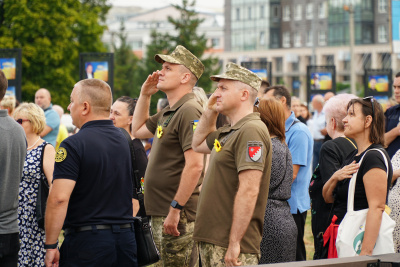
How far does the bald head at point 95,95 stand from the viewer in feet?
16.6

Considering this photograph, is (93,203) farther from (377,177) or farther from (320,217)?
(320,217)

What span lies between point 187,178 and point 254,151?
3.72ft

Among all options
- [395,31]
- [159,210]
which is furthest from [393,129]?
[395,31]

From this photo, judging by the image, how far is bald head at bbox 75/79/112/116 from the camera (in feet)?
16.6

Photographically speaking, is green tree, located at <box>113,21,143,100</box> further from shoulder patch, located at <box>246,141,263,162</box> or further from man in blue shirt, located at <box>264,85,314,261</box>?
shoulder patch, located at <box>246,141,263,162</box>

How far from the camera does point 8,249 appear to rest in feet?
16.8

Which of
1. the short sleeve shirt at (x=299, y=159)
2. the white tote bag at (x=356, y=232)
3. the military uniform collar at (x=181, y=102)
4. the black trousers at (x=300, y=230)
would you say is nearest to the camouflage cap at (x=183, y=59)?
the military uniform collar at (x=181, y=102)

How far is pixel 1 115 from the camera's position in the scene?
16.7 ft

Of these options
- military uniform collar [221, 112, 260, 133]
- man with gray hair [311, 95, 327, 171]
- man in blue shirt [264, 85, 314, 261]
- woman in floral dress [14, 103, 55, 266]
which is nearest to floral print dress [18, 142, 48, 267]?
woman in floral dress [14, 103, 55, 266]

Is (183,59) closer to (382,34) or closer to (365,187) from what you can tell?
(365,187)

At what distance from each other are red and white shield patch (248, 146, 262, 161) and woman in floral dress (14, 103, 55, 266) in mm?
2411

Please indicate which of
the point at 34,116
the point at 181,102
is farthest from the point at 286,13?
the point at 181,102

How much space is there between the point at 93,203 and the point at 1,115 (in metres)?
0.90

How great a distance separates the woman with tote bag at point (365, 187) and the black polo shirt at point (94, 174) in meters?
1.61
